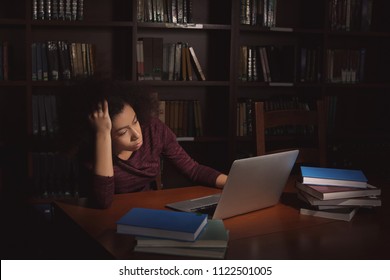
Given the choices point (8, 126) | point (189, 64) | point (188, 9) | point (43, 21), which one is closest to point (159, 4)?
point (188, 9)

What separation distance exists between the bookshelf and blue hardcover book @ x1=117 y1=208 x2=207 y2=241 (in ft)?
6.14

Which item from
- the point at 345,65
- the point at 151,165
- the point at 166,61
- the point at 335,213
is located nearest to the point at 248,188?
the point at 335,213

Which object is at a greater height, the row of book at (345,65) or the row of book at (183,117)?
the row of book at (345,65)

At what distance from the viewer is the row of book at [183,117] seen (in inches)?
131

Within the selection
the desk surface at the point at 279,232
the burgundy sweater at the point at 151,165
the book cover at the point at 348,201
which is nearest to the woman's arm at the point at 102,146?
the desk surface at the point at 279,232

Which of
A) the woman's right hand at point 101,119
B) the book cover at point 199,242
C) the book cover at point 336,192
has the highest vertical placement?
the woman's right hand at point 101,119

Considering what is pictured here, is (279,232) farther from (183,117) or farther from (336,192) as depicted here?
(183,117)

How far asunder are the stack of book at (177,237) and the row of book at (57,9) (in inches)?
82.8

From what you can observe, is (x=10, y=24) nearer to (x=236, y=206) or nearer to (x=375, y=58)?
(x=236, y=206)

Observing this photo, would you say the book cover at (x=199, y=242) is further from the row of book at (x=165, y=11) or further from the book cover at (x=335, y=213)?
the row of book at (x=165, y=11)

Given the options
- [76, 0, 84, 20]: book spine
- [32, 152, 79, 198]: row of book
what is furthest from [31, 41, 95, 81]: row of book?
[32, 152, 79, 198]: row of book

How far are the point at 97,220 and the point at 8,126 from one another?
2040mm

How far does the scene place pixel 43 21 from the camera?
3.00 m

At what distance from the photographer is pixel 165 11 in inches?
126
